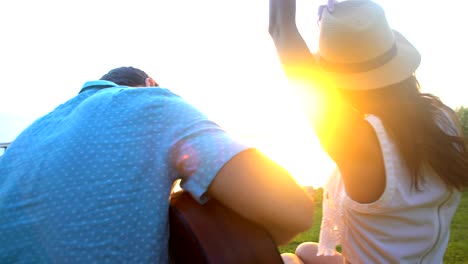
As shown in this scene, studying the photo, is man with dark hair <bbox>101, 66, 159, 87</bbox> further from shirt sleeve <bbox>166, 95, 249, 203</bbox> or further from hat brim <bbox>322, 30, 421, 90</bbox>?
hat brim <bbox>322, 30, 421, 90</bbox>

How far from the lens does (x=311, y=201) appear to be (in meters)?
1.30

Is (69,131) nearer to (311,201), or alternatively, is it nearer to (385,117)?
(311,201)

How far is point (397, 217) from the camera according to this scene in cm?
161

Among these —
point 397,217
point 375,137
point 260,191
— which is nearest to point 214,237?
point 260,191

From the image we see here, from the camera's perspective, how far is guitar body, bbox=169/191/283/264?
1.14m

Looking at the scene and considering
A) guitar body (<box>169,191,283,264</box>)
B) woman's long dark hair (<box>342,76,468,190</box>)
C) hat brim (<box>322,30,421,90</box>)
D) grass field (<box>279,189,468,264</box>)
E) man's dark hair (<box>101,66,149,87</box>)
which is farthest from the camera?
grass field (<box>279,189,468,264</box>)

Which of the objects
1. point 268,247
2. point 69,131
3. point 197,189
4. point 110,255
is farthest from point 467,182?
point 69,131

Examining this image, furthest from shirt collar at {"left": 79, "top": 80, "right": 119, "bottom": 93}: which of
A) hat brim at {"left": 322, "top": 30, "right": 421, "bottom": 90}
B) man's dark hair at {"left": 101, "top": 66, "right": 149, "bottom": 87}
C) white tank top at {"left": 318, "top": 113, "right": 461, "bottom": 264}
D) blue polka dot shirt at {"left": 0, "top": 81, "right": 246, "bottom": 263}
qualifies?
white tank top at {"left": 318, "top": 113, "right": 461, "bottom": 264}

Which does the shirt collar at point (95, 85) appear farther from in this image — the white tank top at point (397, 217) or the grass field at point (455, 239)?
the grass field at point (455, 239)

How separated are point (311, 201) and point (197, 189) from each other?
35 centimetres

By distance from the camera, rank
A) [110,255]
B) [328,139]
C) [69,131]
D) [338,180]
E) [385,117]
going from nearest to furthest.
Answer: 1. [110,255]
2. [69,131]
3. [328,139]
4. [385,117]
5. [338,180]

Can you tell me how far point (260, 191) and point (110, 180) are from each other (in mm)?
430

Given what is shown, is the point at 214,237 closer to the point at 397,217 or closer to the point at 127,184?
the point at 127,184

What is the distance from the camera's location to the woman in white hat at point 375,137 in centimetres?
143
